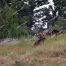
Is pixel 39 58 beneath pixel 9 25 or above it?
above

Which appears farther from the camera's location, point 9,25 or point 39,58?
point 9,25

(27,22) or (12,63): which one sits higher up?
(12,63)

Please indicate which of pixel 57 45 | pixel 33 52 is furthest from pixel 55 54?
pixel 57 45

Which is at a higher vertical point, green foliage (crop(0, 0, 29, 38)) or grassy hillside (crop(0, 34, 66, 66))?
grassy hillside (crop(0, 34, 66, 66))

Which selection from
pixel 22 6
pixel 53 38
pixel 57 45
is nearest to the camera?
pixel 57 45

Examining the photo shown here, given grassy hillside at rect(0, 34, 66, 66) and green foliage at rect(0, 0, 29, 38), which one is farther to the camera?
green foliage at rect(0, 0, 29, 38)

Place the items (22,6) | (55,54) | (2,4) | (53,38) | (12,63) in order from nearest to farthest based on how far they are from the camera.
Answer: (12,63) < (55,54) < (53,38) < (2,4) < (22,6)

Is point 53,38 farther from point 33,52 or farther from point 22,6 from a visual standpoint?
point 22,6

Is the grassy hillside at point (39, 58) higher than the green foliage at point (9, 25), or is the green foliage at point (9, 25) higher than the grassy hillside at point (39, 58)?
the grassy hillside at point (39, 58)

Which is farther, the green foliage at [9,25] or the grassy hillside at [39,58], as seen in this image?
the green foliage at [9,25]

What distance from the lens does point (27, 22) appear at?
33.7m

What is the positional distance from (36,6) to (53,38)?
1982 centimetres

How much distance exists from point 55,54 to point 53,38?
5704 millimetres

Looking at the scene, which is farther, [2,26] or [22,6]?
[22,6]
